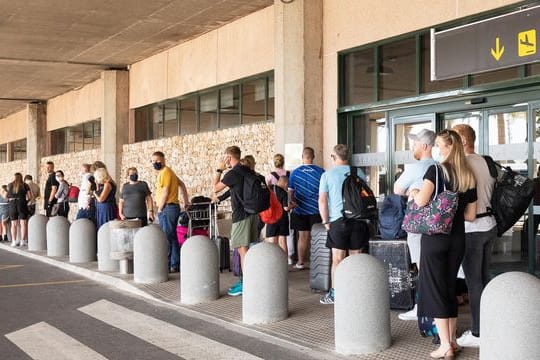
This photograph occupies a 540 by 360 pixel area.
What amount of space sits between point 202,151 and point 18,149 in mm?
20218

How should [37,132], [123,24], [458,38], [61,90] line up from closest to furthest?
[458,38]
[123,24]
[61,90]
[37,132]

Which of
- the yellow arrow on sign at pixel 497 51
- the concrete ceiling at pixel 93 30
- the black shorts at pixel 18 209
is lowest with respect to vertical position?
the black shorts at pixel 18 209

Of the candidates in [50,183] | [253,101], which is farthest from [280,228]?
[50,183]

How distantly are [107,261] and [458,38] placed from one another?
701cm

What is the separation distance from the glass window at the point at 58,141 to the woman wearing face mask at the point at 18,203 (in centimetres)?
1112

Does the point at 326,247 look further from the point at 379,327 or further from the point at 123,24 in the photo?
the point at 123,24

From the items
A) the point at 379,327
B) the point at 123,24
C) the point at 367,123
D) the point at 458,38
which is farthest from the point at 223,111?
the point at 379,327

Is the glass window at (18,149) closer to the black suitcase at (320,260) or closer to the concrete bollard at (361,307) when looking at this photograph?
the black suitcase at (320,260)

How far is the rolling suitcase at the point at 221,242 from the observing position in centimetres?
1193

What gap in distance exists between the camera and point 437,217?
6008 millimetres

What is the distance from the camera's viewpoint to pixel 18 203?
18109 millimetres

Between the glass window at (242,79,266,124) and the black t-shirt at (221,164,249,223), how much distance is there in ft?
21.7

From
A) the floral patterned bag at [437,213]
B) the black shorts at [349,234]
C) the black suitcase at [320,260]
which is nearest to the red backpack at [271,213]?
the black suitcase at [320,260]

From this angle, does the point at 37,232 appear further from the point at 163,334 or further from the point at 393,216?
the point at 393,216
